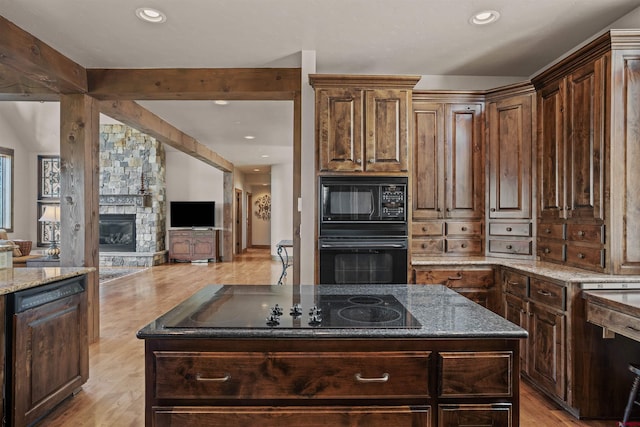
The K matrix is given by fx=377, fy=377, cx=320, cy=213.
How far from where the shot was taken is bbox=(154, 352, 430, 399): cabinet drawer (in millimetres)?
1247

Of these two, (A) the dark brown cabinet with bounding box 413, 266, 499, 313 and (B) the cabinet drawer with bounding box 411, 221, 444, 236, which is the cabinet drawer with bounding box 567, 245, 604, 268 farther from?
(B) the cabinet drawer with bounding box 411, 221, 444, 236

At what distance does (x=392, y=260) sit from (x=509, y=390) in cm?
172

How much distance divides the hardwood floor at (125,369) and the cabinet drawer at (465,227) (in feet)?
4.31

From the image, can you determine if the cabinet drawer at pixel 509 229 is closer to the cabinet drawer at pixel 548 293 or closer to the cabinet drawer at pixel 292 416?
the cabinet drawer at pixel 548 293

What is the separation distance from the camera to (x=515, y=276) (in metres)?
2.88

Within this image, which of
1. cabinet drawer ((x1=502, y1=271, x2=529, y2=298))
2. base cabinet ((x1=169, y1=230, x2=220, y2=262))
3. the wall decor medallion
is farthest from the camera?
the wall decor medallion

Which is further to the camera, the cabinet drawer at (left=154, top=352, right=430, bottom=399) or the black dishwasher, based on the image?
the black dishwasher

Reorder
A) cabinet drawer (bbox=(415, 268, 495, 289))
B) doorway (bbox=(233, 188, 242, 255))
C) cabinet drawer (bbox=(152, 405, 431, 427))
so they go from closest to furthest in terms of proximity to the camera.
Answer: cabinet drawer (bbox=(152, 405, 431, 427)) < cabinet drawer (bbox=(415, 268, 495, 289)) < doorway (bbox=(233, 188, 242, 255))

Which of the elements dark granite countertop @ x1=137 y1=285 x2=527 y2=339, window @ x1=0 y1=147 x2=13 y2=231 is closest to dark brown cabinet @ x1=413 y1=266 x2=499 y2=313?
dark granite countertop @ x1=137 y1=285 x2=527 y2=339

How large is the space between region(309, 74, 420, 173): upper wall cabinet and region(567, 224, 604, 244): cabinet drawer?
1257 millimetres

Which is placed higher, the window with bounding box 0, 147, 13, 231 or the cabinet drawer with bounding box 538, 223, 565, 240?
the window with bounding box 0, 147, 13, 231

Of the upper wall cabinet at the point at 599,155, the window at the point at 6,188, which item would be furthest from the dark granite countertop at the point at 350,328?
the window at the point at 6,188

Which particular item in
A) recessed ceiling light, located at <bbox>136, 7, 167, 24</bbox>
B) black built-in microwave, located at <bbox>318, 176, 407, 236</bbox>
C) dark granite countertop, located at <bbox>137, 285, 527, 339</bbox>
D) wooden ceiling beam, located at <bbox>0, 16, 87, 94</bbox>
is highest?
recessed ceiling light, located at <bbox>136, 7, 167, 24</bbox>

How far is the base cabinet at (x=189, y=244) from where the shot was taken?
31.3 feet
